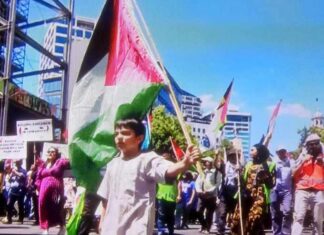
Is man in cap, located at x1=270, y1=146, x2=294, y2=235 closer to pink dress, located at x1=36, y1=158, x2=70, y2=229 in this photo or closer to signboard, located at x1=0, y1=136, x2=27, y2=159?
pink dress, located at x1=36, y1=158, x2=70, y2=229

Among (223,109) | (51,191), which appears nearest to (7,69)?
(51,191)

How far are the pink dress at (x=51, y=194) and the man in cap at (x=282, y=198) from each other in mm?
3800

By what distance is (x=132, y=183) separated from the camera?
177 inches

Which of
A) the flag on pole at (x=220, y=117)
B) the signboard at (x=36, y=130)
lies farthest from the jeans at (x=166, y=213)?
the signboard at (x=36, y=130)

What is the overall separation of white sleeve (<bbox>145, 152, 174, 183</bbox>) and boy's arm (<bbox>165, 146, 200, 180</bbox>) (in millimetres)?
52

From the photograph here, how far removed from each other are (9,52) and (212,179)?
45.6ft

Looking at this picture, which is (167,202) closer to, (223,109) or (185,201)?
(223,109)

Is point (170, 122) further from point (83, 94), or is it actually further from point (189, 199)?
point (83, 94)

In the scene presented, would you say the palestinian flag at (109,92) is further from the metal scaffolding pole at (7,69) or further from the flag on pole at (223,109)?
the metal scaffolding pole at (7,69)

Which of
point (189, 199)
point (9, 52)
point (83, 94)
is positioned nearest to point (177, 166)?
point (83, 94)


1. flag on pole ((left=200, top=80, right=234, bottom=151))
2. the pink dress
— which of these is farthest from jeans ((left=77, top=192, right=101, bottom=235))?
flag on pole ((left=200, top=80, right=234, bottom=151))

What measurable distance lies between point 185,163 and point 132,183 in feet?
1.95

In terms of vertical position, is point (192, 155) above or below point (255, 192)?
above

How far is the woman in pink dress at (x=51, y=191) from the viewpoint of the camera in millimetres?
9133
